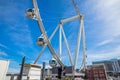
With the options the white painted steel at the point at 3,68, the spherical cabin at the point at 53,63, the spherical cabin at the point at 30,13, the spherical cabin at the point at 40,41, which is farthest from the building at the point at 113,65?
the white painted steel at the point at 3,68

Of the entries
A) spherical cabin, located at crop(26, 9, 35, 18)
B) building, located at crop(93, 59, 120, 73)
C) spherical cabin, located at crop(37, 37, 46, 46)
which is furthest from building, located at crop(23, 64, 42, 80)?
building, located at crop(93, 59, 120, 73)

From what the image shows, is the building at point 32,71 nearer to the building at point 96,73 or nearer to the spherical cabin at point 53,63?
the spherical cabin at point 53,63

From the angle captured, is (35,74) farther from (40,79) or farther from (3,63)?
(3,63)

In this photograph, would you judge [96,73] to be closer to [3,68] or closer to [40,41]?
[40,41]

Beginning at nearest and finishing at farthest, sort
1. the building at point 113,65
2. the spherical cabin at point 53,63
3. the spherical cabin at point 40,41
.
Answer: the spherical cabin at point 40,41 < the spherical cabin at point 53,63 < the building at point 113,65

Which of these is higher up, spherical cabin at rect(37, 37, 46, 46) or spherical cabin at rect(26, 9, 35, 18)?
spherical cabin at rect(26, 9, 35, 18)

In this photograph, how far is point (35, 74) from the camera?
12141mm

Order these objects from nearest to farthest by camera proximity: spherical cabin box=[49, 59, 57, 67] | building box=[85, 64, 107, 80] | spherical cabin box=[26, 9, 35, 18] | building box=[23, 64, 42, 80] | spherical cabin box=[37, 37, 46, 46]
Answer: building box=[23, 64, 42, 80] → spherical cabin box=[26, 9, 35, 18] → spherical cabin box=[37, 37, 46, 46] → spherical cabin box=[49, 59, 57, 67] → building box=[85, 64, 107, 80]

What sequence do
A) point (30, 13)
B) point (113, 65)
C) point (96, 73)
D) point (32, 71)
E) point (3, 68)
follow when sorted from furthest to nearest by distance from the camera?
point (113, 65) → point (96, 73) → point (30, 13) → point (3, 68) → point (32, 71)


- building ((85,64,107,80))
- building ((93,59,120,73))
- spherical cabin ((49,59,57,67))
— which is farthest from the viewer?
building ((93,59,120,73))

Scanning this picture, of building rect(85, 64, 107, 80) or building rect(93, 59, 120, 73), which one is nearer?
building rect(85, 64, 107, 80)

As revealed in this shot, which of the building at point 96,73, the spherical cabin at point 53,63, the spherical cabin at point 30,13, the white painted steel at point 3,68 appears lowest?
the building at point 96,73

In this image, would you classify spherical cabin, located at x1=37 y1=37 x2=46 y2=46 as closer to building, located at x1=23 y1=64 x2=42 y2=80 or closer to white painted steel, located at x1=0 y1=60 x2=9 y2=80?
white painted steel, located at x1=0 y1=60 x2=9 y2=80

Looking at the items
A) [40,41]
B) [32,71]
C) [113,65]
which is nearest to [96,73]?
[40,41]
